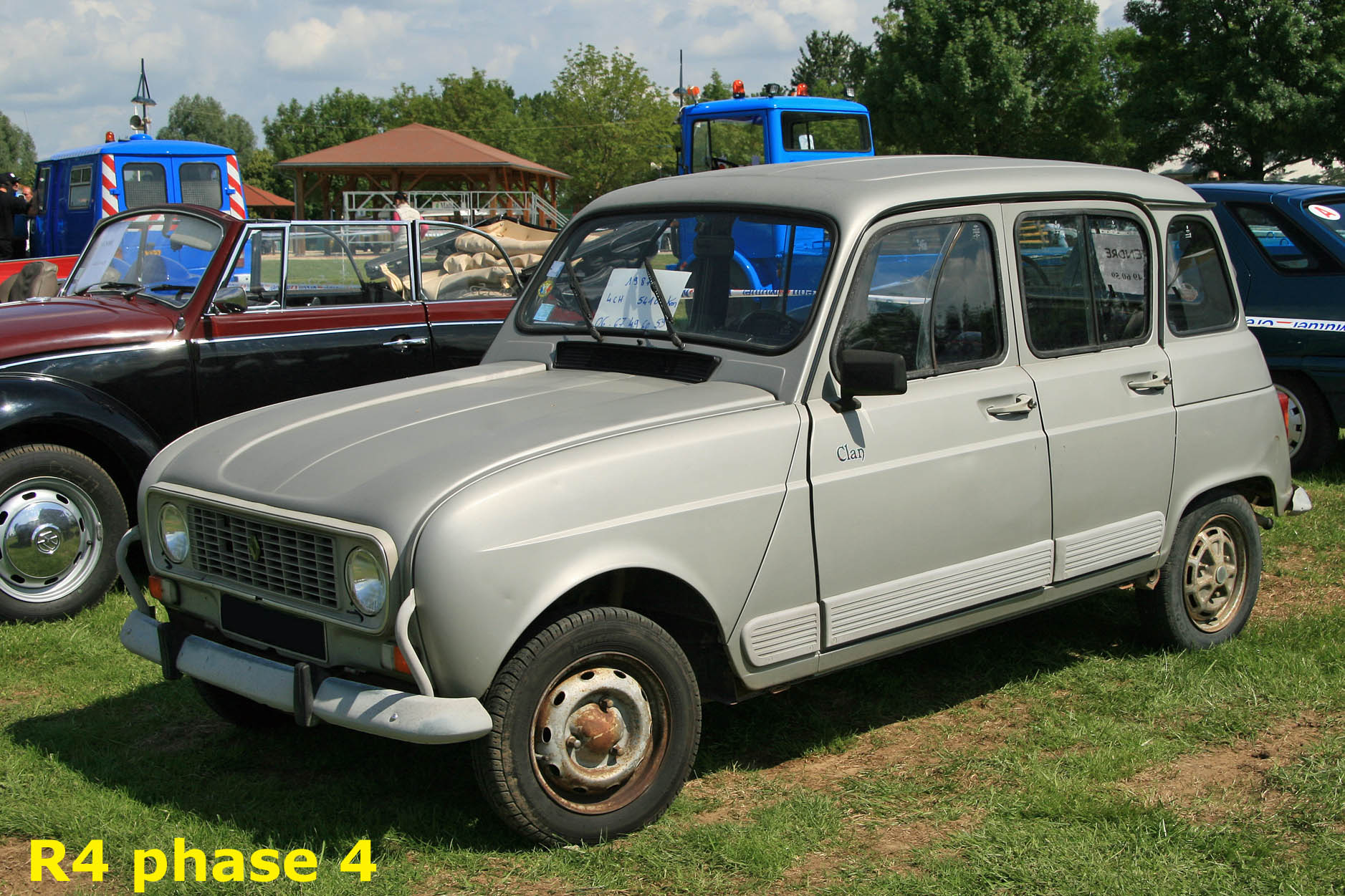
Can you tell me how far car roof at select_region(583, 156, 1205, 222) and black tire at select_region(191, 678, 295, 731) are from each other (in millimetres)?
2248

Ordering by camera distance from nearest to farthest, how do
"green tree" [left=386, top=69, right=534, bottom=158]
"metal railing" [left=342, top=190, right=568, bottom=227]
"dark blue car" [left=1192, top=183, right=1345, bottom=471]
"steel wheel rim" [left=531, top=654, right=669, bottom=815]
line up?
"steel wheel rim" [left=531, top=654, right=669, bottom=815] → "dark blue car" [left=1192, top=183, right=1345, bottom=471] → "metal railing" [left=342, top=190, right=568, bottom=227] → "green tree" [left=386, top=69, right=534, bottom=158]

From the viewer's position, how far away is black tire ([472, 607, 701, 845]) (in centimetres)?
346

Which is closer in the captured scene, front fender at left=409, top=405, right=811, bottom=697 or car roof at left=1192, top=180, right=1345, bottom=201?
front fender at left=409, top=405, right=811, bottom=697

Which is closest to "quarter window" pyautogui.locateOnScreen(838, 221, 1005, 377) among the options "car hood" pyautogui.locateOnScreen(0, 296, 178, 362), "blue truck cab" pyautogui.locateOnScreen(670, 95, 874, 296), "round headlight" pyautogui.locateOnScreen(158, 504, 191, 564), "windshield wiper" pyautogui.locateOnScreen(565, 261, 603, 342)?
"windshield wiper" pyautogui.locateOnScreen(565, 261, 603, 342)

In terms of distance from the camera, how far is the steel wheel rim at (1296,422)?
834 cm

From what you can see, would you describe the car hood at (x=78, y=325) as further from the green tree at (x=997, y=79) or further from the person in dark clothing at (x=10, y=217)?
the green tree at (x=997, y=79)

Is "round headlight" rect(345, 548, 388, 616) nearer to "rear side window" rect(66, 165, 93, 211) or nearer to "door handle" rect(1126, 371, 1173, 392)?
"door handle" rect(1126, 371, 1173, 392)

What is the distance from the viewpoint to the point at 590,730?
11.9 feet

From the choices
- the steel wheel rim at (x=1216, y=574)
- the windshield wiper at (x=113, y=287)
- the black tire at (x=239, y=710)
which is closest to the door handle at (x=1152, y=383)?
the steel wheel rim at (x=1216, y=574)

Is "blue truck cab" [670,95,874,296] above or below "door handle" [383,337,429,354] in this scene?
above

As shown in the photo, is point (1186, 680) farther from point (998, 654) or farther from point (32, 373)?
point (32, 373)

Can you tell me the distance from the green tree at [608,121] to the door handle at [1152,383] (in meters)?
51.1

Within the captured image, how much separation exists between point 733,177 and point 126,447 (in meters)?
3.33

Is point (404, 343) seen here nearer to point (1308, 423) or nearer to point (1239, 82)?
point (1308, 423)
